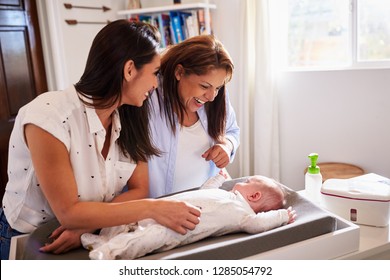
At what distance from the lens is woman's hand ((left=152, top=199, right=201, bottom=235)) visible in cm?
105

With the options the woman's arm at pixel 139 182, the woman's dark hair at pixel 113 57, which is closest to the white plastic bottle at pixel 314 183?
the woman's arm at pixel 139 182

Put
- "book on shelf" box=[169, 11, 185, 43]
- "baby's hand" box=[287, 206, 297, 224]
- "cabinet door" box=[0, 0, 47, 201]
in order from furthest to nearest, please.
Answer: "book on shelf" box=[169, 11, 185, 43] < "cabinet door" box=[0, 0, 47, 201] < "baby's hand" box=[287, 206, 297, 224]

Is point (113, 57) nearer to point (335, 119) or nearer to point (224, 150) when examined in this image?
point (224, 150)

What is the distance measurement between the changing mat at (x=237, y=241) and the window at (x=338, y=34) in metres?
1.82

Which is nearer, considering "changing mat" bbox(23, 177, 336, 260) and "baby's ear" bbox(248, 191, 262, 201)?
"changing mat" bbox(23, 177, 336, 260)

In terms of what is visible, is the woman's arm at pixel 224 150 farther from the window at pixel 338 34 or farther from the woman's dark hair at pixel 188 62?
the window at pixel 338 34

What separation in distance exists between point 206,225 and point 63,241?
1.27ft

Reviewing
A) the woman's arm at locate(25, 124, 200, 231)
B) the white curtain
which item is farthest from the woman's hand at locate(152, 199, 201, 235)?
the white curtain

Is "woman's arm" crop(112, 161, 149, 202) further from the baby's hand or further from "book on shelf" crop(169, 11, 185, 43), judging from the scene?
"book on shelf" crop(169, 11, 185, 43)

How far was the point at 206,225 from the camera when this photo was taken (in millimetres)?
1104

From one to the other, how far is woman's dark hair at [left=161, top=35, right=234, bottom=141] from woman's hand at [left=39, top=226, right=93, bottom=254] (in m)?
0.55
